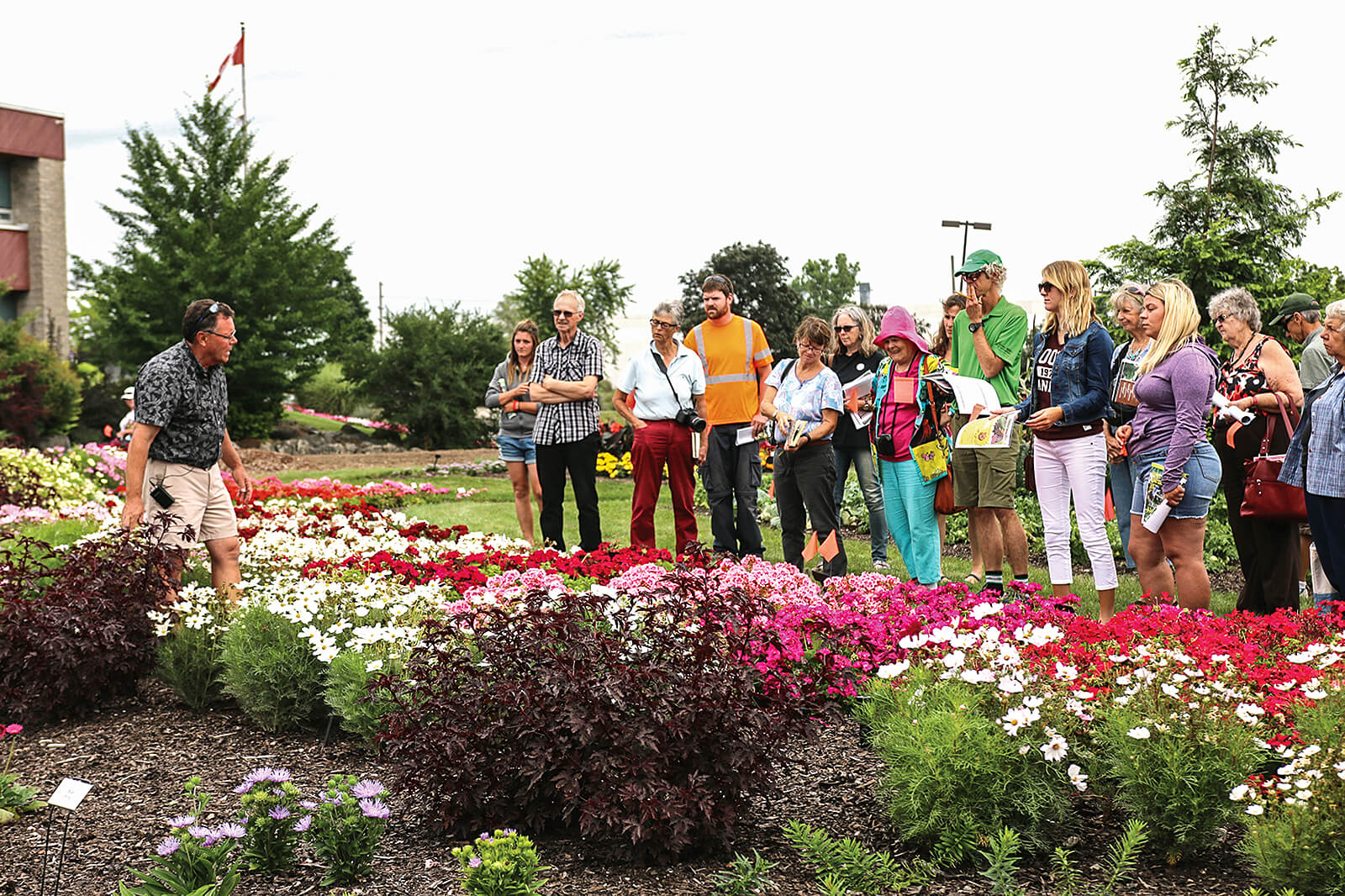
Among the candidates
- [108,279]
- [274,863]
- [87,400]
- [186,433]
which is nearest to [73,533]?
[186,433]

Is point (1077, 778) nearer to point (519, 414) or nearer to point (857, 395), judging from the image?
point (857, 395)

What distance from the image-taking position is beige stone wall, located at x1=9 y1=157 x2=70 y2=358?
30547 millimetres

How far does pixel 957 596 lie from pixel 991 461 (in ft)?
3.53

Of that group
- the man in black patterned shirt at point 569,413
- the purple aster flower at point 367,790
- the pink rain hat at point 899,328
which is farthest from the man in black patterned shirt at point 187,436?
the pink rain hat at point 899,328

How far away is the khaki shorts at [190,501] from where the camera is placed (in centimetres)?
581

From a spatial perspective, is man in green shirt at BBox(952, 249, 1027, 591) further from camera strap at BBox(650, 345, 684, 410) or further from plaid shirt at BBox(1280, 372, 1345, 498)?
camera strap at BBox(650, 345, 684, 410)

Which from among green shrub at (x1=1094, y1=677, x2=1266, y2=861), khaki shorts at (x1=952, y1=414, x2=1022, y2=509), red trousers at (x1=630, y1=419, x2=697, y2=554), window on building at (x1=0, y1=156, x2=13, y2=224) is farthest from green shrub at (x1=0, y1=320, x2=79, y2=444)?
green shrub at (x1=1094, y1=677, x2=1266, y2=861)

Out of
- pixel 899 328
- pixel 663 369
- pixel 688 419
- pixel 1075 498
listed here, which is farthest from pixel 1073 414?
pixel 663 369

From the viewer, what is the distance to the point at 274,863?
11.2 ft

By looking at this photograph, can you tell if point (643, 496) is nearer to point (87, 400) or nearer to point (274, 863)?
point (274, 863)

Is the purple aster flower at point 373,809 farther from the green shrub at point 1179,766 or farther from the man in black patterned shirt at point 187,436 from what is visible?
the man in black patterned shirt at point 187,436

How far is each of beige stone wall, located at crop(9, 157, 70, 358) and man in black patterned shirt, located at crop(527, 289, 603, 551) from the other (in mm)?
27085

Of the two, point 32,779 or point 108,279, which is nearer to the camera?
point 32,779

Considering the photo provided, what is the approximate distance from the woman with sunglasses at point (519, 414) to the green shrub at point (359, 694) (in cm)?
468
